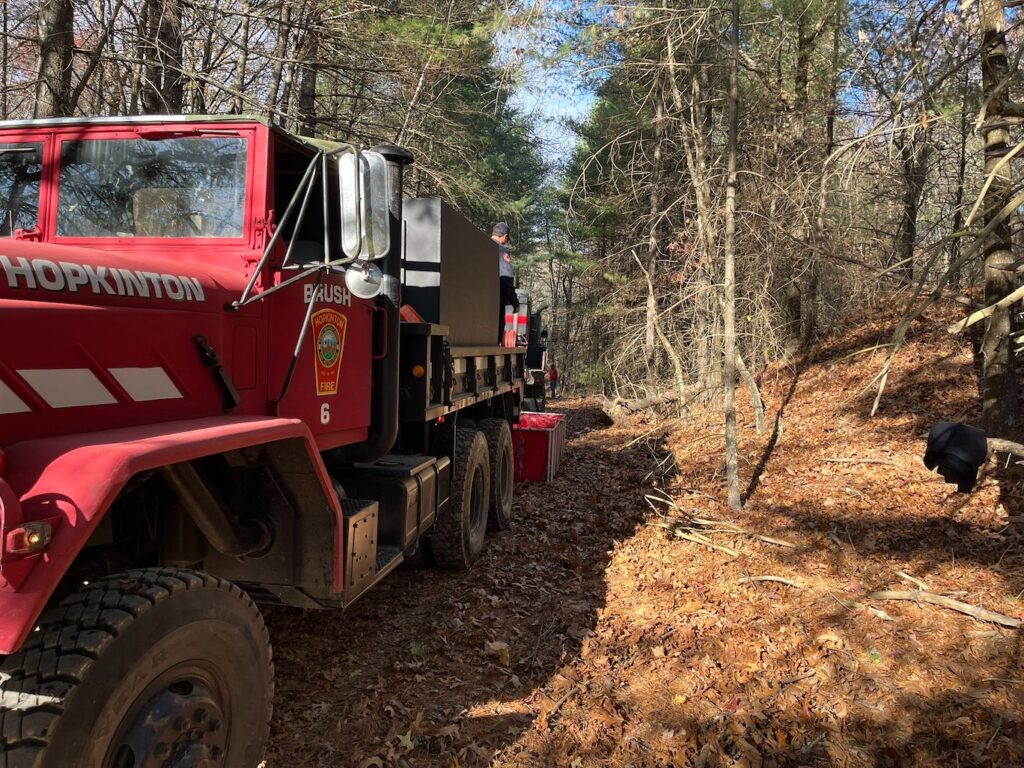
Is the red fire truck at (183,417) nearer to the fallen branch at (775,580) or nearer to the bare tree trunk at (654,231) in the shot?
the fallen branch at (775,580)

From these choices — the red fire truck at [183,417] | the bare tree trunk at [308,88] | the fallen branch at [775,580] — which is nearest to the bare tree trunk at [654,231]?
the fallen branch at [775,580]

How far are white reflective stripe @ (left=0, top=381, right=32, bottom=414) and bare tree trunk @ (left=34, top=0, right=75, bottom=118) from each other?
621cm

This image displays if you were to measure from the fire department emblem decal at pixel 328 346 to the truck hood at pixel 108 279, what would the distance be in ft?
1.54

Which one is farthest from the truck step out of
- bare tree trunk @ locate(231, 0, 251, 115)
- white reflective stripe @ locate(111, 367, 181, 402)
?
bare tree trunk @ locate(231, 0, 251, 115)

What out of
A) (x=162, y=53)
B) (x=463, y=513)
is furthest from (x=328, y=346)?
(x=162, y=53)

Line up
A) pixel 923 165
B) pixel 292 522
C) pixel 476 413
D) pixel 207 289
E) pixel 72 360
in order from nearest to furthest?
1. pixel 72 360
2. pixel 207 289
3. pixel 292 522
4. pixel 476 413
5. pixel 923 165

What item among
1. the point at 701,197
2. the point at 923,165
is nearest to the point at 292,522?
the point at 701,197

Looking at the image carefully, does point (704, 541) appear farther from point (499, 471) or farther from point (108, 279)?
point (108, 279)

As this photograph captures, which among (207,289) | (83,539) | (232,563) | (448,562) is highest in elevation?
(207,289)

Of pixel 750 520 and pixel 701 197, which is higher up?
pixel 701 197

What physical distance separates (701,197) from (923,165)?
12.8ft

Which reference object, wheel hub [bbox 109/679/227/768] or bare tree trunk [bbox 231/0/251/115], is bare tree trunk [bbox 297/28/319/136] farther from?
wheel hub [bbox 109/679/227/768]

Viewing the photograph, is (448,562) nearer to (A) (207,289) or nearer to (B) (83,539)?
(A) (207,289)

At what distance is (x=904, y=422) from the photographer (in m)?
8.92
